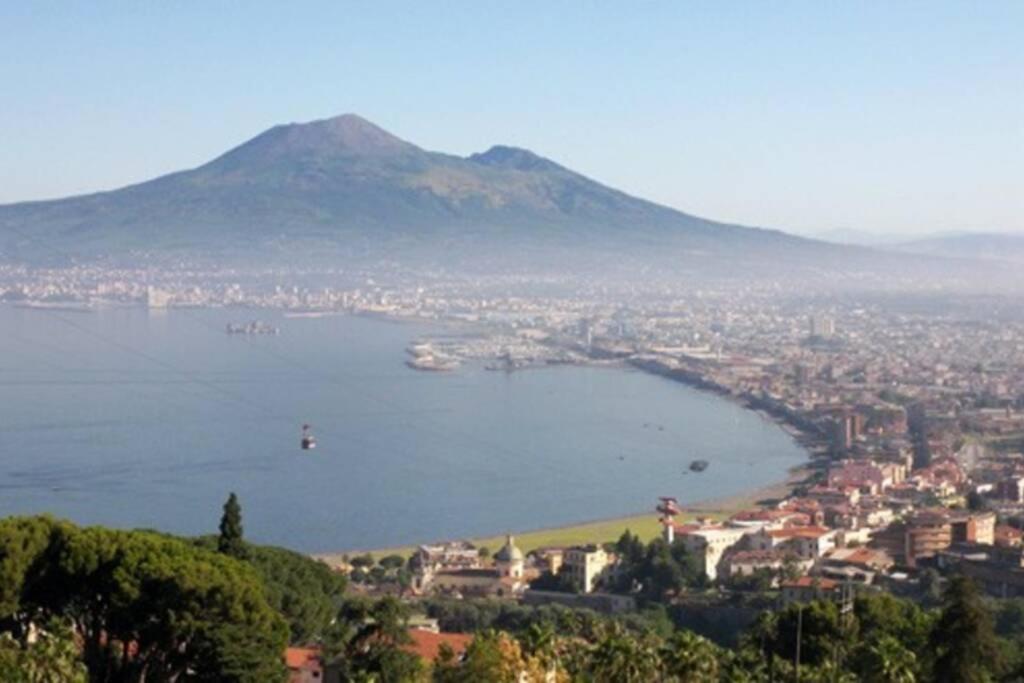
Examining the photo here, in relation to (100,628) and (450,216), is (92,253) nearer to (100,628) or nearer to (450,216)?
(450,216)

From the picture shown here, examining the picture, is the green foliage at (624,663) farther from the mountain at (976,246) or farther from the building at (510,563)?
the mountain at (976,246)

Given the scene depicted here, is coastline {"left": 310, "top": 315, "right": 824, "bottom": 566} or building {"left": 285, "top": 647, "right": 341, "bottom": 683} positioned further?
coastline {"left": 310, "top": 315, "right": 824, "bottom": 566}

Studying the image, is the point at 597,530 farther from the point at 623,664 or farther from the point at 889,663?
the point at 623,664

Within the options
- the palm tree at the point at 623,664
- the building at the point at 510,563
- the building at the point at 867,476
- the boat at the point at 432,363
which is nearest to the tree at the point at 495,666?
the palm tree at the point at 623,664

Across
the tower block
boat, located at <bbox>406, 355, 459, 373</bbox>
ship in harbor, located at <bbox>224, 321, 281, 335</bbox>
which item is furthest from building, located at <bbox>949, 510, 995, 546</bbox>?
ship in harbor, located at <bbox>224, 321, 281, 335</bbox>

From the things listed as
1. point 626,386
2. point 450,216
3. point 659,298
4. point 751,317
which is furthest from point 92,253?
point 626,386

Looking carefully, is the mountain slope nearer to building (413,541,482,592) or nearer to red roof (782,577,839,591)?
building (413,541,482,592)

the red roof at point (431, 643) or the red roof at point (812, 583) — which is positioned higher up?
the red roof at point (431, 643)
